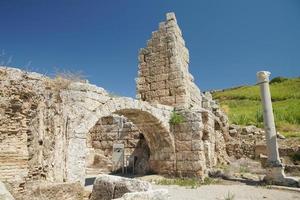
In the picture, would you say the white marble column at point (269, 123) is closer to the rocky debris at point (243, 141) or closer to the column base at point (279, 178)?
the column base at point (279, 178)

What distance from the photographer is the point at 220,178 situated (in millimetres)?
10383

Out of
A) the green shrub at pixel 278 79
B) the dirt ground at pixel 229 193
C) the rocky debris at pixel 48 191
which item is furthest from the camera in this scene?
the green shrub at pixel 278 79

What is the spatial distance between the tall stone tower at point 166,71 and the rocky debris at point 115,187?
20.6 feet

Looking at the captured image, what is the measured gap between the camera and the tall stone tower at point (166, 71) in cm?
1141

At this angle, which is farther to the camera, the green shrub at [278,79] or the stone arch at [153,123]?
the green shrub at [278,79]

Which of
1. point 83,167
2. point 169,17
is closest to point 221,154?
point 169,17

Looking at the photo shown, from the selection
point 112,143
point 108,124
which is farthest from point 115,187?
point 108,124

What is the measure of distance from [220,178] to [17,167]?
24.4 feet

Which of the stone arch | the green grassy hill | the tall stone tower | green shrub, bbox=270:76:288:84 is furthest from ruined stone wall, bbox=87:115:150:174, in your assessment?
green shrub, bbox=270:76:288:84

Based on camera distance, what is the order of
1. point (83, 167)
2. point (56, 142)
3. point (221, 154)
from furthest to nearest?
1. point (221, 154)
2. point (83, 167)
3. point (56, 142)

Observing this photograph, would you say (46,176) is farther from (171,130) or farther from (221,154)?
(221,154)

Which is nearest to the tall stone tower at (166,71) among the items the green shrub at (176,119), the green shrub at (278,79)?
the green shrub at (176,119)

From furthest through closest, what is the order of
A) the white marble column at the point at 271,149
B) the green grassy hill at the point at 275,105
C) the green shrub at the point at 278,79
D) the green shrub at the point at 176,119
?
the green shrub at the point at 278,79, the green grassy hill at the point at 275,105, the green shrub at the point at 176,119, the white marble column at the point at 271,149

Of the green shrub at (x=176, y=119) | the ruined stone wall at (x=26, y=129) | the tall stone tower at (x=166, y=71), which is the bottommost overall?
the ruined stone wall at (x=26, y=129)
